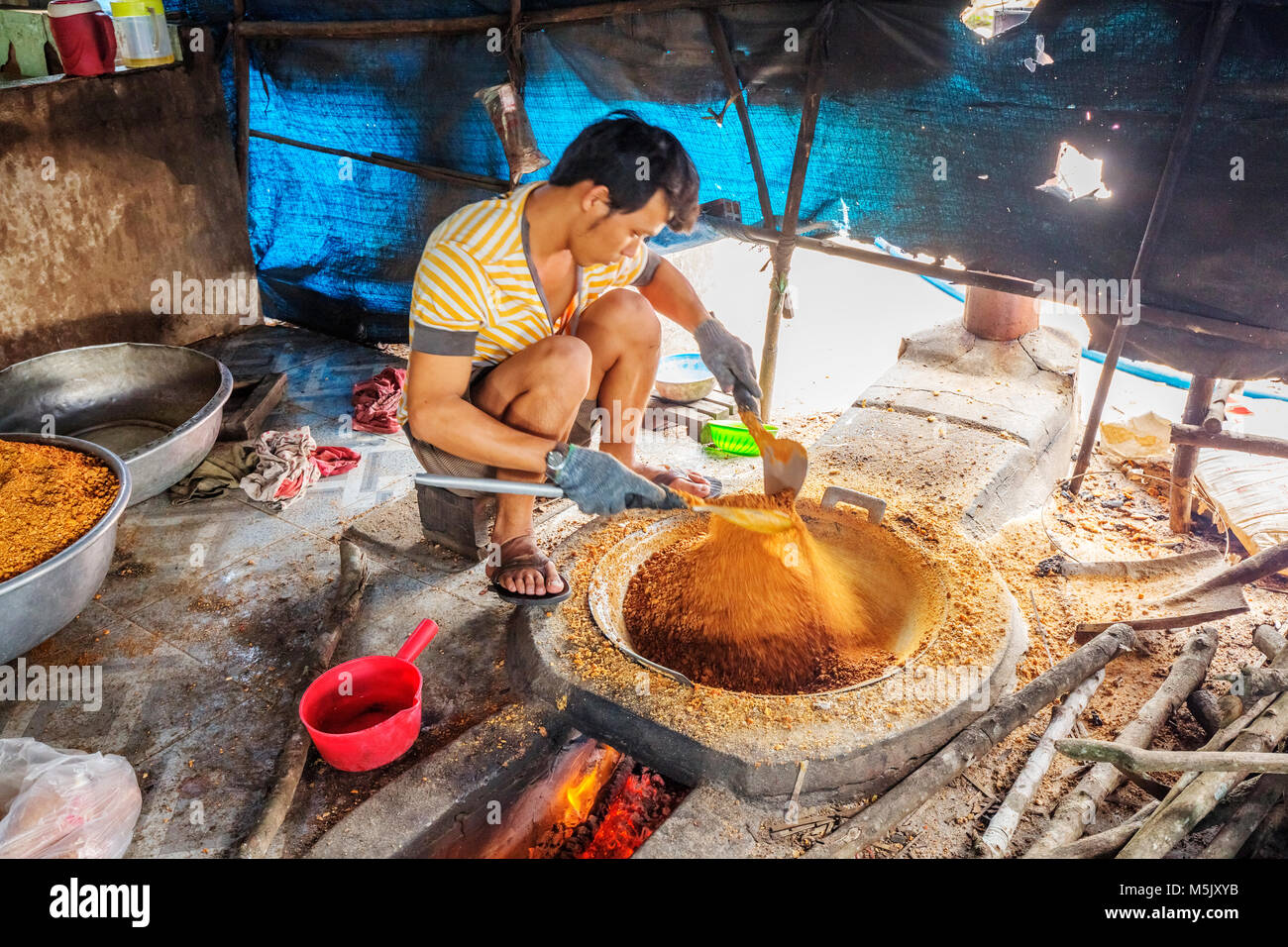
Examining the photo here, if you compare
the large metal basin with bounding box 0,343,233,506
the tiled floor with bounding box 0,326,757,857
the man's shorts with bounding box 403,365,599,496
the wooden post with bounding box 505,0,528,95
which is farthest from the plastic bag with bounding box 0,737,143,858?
the wooden post with bounding box 505,0,528,95

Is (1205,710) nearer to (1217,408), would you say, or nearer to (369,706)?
(1217,408)

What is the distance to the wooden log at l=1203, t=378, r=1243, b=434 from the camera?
10.8 feet

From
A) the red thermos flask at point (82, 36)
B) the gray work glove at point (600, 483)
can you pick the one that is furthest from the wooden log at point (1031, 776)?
the red thermos flask at point (82, 36)

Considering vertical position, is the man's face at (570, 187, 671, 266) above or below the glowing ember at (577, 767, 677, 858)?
above

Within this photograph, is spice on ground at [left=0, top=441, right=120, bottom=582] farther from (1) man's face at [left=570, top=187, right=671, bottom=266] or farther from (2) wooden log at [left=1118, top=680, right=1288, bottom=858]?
(2) wooden log at [left=1118, top=680, right=1288, bottom=858]

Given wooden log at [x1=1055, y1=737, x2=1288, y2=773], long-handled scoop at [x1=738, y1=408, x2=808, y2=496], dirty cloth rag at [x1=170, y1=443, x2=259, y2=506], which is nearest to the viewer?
wooden log at [x1=1055, y1=737, x2=1288, y2=773]

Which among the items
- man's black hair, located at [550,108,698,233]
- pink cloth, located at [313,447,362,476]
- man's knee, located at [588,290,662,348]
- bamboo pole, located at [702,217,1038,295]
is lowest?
pink cloth, located at [313,447,362,476]

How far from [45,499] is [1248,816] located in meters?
3.50

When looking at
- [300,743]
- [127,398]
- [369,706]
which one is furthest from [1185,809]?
[127,398]

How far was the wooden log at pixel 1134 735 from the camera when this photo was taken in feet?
6.52

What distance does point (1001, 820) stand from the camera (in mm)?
2016

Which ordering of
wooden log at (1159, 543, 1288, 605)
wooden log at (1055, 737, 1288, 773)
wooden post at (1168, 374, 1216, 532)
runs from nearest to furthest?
1. wooden log at (1055, 737, 1288, 773)
2. wooden log at (1159, 543, 1288, 605)
3. wooden post at (1168, 374, 1216, 532)

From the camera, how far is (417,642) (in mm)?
2396

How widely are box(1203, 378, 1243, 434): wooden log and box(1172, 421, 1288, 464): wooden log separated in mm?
20
